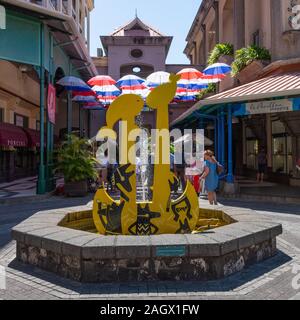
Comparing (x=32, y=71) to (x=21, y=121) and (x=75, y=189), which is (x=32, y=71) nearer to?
(x=21, y=121)

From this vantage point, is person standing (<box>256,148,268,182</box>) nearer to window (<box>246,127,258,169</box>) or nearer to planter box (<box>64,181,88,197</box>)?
window (<box>246,127,258,169</box>)

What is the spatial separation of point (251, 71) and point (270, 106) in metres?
4.02

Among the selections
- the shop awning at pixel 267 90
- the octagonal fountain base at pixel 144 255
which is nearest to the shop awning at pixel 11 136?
the shop awning at pixel 267 90

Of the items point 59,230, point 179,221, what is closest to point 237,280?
point 179,221

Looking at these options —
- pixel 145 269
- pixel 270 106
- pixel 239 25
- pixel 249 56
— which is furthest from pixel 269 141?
pixel 145 269

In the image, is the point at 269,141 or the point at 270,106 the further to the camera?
the point at 269,141

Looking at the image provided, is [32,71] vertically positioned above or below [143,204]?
above

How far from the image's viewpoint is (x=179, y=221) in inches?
255

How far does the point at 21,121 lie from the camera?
67.6 feet

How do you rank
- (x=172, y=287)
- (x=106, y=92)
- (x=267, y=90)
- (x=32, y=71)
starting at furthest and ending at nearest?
(x=106, y=92) < (x=32, y=71) < (x=267, y=90) < (x=172, y=287)

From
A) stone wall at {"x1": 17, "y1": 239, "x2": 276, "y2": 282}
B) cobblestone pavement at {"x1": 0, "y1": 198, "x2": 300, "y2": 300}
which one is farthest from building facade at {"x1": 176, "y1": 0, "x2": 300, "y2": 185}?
stone wall at {"x1": 17, "y1": 239, "x2": 276, "y2": 282}

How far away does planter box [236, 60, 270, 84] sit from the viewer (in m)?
15.6

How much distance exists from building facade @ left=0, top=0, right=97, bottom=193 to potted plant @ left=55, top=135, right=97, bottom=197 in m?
0.80
